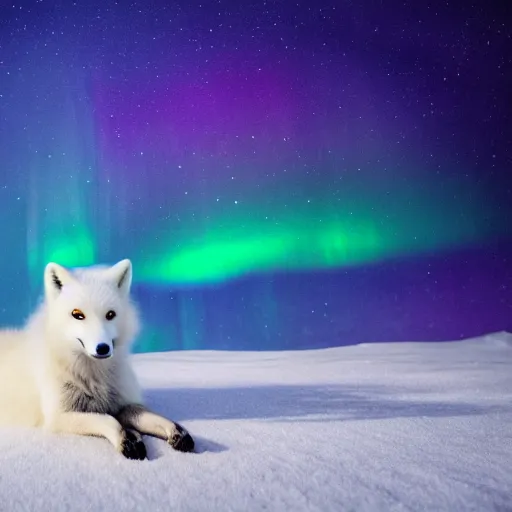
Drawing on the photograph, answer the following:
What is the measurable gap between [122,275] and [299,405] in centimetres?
117

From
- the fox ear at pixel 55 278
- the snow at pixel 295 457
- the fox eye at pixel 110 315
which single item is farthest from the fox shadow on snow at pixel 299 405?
the fox ear at pixel 55 278

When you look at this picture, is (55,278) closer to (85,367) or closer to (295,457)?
(85,367)

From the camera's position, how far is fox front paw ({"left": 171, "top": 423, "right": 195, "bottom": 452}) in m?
1.66

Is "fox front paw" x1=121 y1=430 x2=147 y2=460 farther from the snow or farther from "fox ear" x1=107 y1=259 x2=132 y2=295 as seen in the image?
"fox ear" x1=107 y1=259 x2=132 y2=295

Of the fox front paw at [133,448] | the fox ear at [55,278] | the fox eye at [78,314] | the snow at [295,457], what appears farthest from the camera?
the fox ear at [55,278]

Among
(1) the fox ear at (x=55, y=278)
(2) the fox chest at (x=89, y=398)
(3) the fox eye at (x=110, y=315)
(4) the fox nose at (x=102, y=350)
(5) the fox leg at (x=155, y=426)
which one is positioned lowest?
(5) the fox leg at (x=155, y=426)

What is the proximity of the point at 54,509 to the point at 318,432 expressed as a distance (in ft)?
3.44

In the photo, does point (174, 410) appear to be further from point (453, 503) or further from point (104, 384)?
point (453, 503)

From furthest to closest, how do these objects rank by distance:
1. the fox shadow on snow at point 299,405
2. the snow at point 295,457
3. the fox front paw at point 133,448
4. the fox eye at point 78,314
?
the fox shadow on snow at point 299,405 < the fox eye at point 78,314 < the fox front paw at point 133,448 < the snow at point 295,457

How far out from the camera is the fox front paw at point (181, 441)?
1.66 metres

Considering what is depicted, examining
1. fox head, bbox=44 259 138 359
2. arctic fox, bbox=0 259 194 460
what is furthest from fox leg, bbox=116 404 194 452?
fox head, bbox=44 259 138 359

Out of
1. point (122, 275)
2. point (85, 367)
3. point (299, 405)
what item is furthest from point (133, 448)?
point (299, 405)

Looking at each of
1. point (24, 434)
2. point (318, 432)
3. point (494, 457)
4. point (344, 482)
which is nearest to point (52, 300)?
point (24, 434)

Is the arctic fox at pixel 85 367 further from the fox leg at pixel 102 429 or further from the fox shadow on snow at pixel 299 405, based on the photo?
the fox shadow on snow at pixel 299 405
